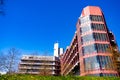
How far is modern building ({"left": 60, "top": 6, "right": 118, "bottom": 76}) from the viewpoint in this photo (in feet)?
184

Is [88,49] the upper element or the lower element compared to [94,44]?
lower

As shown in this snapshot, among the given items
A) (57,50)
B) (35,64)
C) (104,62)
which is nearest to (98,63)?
(104,62)

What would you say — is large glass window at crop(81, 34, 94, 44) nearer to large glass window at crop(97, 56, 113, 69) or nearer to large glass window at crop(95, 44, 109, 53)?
large glass window at crop(95, 44, 109, 53)

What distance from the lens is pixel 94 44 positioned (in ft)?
195

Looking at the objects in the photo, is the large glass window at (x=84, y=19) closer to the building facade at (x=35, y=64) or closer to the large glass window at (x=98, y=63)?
the large glass window at (x=98, y=63)

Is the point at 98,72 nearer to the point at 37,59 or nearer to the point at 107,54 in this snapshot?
the point at 107,54

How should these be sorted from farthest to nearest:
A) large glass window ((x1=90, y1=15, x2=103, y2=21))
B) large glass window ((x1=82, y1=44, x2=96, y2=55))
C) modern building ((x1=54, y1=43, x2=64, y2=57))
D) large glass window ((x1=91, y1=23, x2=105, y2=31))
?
modern building ((x1=54, y1=43, x2=64, y2=57)) → large glass window ((x1=90, y1=15, x2=103, y2=21)) → large glass window ((x1=91, y1=23, x2=105, y2=31)) → large glass window ((x1=82, y1=44, x2=96, y2=55))

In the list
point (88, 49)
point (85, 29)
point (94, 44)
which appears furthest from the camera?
point (85, 29)

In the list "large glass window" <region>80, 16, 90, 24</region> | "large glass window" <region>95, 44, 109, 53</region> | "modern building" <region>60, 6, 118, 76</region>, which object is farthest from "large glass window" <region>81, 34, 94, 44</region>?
"large glass window" <region>80, 16, 90, 24</region>

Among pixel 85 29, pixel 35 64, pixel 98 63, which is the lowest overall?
pixel 98 63

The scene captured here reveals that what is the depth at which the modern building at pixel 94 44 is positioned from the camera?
56.2 meters

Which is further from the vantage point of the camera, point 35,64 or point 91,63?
point 35,64

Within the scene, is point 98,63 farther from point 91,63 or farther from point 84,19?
point 84,19

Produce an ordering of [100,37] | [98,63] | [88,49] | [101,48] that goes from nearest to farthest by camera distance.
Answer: [98,63] < [101,48] < [88,49] < [100,37]
